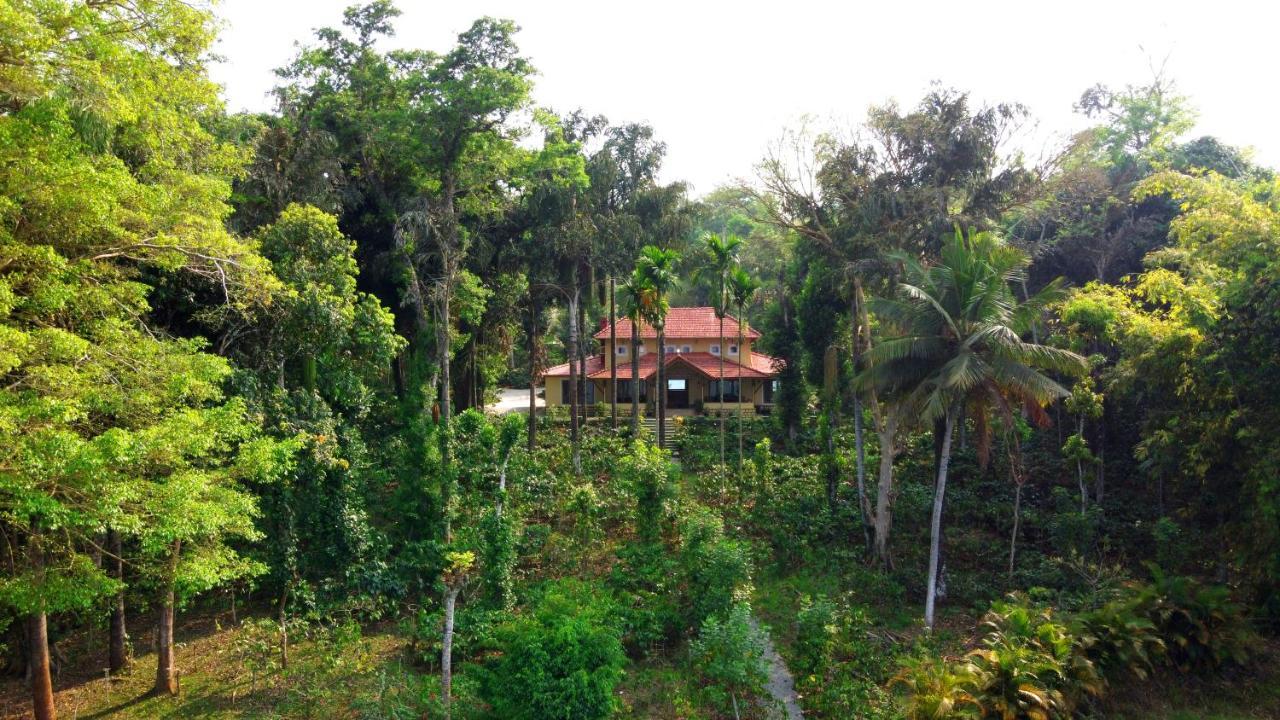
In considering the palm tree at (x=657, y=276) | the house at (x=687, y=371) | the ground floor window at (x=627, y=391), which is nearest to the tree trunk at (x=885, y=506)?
the palm tree at (x=657, y=276)

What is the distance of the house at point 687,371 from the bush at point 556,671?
938 inches

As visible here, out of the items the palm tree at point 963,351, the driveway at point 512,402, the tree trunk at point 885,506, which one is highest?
the palm tree at point 963,351

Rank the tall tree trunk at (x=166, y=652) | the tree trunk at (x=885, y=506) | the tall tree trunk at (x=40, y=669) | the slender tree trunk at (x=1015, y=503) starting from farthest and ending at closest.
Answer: the tree trunk at (x=885, y=506) < the slender tree trunk at (x=1015, y=503) < the tall tree trunk at (x=166, y=652) < the tall tree trunk at (x=40, y=669)

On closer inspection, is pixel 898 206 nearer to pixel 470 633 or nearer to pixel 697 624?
pixel 697 624

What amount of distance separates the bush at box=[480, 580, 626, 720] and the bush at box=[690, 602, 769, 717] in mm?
1966

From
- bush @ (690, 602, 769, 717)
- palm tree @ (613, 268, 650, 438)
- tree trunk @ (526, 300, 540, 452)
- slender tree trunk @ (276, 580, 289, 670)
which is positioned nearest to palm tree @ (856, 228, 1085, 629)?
bush @ (690, 602, 769, 717)

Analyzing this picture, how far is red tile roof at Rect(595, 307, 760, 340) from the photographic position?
121 feet

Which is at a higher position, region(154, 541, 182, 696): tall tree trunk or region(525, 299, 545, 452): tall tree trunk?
region(525, 299, 545, 452): tall tree trunk

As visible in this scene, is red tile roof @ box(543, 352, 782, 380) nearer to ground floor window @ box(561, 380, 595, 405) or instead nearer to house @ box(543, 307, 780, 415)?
house @ box(543, 307, 780, 415)

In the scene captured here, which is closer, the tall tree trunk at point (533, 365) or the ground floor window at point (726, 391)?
the tall tree trunk at point (533, 365)

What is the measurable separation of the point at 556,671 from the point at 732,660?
10.5 feet

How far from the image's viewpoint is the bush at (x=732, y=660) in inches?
483

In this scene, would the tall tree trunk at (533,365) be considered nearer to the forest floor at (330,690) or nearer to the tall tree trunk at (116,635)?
the forest floor at (330,690)

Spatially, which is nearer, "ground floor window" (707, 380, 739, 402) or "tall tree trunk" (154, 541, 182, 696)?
"tall tree trunk" (154, 541, 182, 696)
